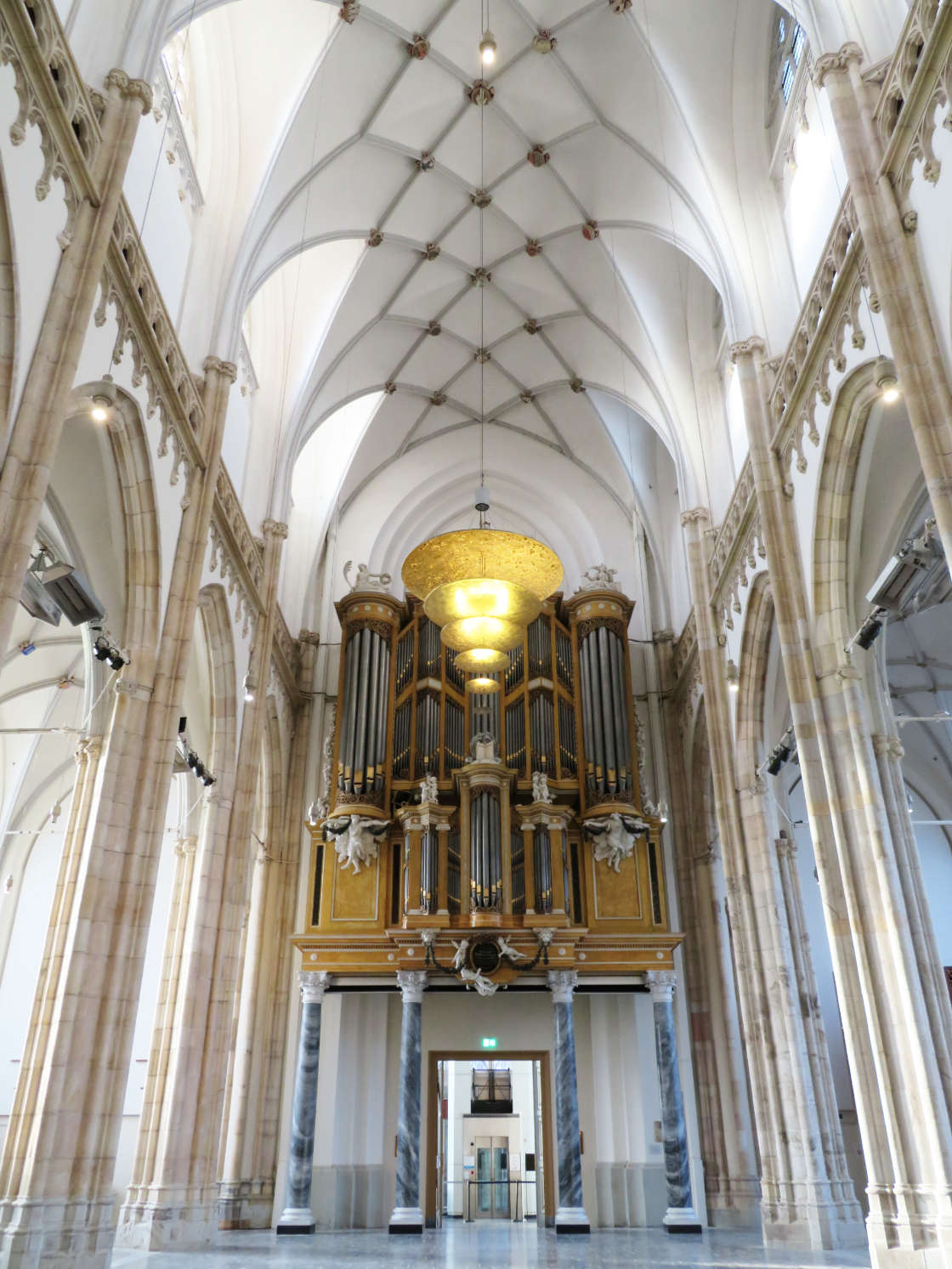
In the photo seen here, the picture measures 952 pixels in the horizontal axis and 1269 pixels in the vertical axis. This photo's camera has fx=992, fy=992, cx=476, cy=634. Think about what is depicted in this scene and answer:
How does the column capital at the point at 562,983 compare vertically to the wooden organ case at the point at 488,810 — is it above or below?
below

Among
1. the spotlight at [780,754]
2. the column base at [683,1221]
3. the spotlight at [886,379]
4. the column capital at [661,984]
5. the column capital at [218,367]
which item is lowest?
the column base at [683,1221]

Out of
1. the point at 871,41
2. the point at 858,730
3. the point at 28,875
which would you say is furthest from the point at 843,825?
the point at 28,875

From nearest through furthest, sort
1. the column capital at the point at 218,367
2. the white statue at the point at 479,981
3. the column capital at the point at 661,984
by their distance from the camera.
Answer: the column capital at the point at 218,367 → the white statue at the point at 479,981 → the column capital at the point at 661,984

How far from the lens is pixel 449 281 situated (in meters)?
16.8

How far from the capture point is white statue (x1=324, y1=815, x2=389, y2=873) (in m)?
15.2

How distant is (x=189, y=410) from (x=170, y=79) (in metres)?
4.03

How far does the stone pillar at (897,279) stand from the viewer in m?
6.88

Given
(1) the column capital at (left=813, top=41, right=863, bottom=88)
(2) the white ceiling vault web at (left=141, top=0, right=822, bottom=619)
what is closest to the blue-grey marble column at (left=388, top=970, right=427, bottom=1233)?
(2) the white ceiling vault web at (left=141, top=0, right=822, bottom=619)

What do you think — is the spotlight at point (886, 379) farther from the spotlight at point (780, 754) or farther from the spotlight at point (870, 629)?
the spotlight at point (780, 754)

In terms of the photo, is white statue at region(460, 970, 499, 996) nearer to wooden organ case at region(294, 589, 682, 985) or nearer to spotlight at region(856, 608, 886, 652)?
wooden organ case at region(294, 589, 682, 985)

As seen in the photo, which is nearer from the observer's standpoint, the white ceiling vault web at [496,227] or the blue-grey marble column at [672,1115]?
the white ceiling vault web at [496,227]

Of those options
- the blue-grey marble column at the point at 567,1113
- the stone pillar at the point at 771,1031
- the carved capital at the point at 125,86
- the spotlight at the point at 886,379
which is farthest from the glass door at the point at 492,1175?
the carved capital at the point at 125,86

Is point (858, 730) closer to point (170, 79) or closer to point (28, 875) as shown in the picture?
point (170, 79)

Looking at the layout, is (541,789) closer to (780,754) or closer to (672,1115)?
(780,754)
